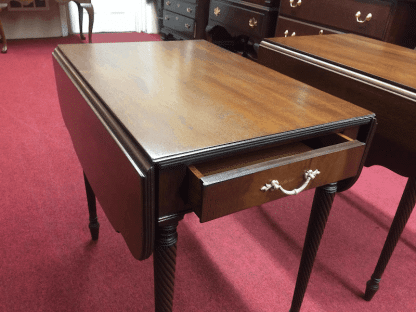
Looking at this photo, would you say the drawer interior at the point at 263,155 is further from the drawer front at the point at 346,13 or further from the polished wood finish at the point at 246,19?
the polished wood finish at the point at 246,19

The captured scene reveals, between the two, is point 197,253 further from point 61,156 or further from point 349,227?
point 61,156

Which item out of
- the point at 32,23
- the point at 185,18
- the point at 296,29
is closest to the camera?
the point at 296,29

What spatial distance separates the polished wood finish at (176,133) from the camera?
22.6 inches

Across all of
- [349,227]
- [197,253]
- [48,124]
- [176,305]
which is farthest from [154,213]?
[48,124]

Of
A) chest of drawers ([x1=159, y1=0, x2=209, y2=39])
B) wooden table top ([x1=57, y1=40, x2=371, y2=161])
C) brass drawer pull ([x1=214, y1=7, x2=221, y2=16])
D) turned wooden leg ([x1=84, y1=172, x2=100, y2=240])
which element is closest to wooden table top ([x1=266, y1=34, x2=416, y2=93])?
wooden table top ([x1=57, y1=40, x2=371, y2=161])

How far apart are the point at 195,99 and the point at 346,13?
128 cm

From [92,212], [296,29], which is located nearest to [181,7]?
[296,29]

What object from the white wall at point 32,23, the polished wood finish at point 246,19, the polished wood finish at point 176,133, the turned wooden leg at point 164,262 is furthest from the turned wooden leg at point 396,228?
the white wall at point 32,23

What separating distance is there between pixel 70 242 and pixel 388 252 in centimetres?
108

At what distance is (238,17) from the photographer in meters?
2.37

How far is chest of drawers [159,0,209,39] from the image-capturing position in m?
2.98

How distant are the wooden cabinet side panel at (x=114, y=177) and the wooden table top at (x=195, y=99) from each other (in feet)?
0.15

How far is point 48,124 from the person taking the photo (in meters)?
2.13

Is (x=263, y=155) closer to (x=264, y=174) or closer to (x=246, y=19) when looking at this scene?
(x=264, y=174)
